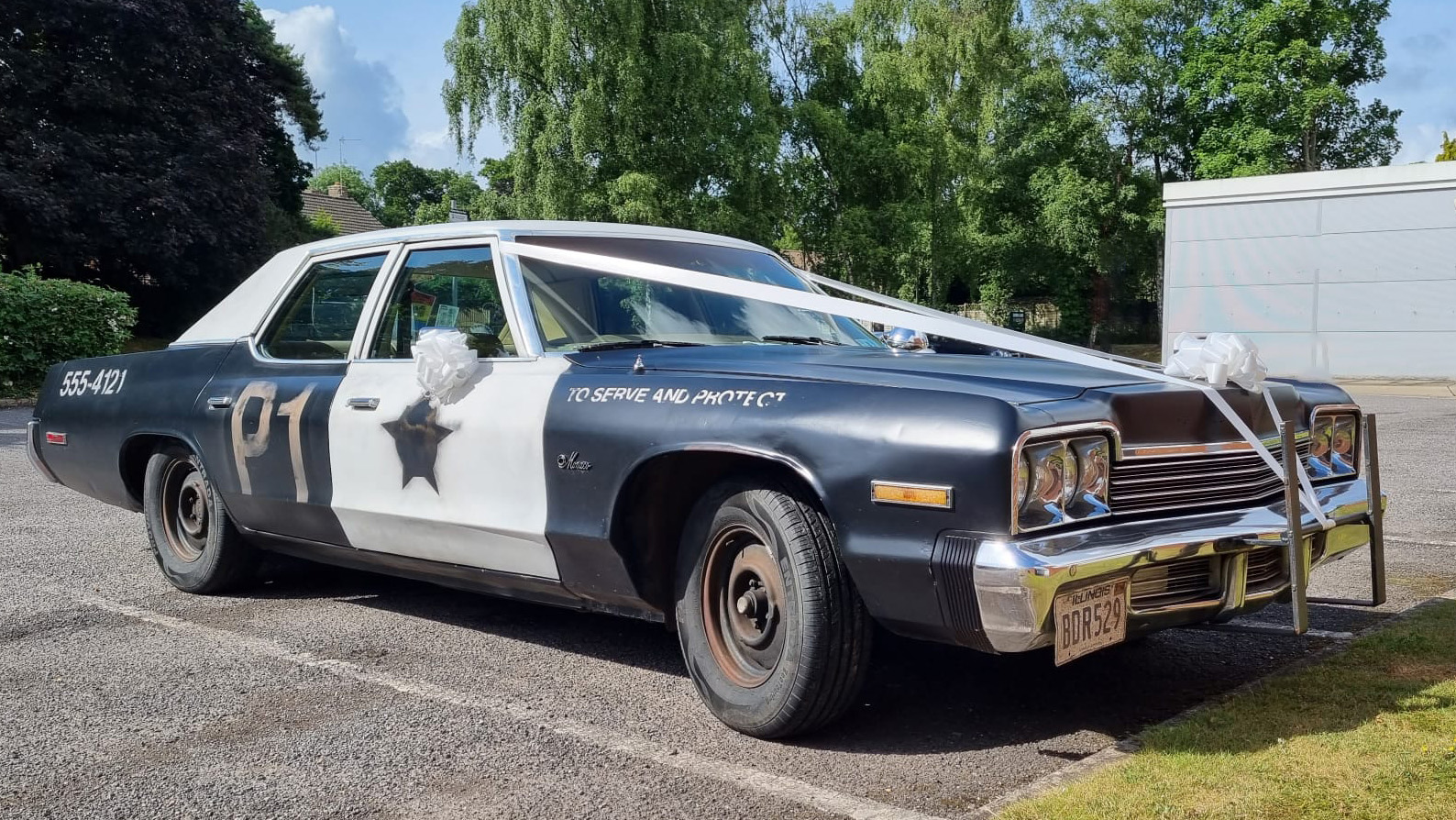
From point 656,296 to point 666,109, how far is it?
26686 millimetres

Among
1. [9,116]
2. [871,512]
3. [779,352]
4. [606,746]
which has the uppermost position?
[9,116]

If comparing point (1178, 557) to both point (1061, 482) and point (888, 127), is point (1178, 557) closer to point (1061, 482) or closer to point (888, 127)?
point (1061, 482)

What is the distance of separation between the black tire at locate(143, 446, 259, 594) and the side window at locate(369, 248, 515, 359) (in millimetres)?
1236

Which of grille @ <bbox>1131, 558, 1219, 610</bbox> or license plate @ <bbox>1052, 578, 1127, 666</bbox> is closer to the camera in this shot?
license plate @ <bbox>1052, 578, 1127, 666</bbox>

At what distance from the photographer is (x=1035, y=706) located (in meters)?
3.79

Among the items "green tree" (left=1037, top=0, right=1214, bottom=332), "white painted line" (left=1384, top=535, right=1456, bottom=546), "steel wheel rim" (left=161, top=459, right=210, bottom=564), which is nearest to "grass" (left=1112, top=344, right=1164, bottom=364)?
"green tree" (left=1037, top=0, right=1214, bottom=332)

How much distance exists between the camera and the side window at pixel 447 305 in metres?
4.36

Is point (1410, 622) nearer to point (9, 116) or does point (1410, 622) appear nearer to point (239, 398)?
point (239, 398)

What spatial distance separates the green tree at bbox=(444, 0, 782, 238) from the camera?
96.4ft

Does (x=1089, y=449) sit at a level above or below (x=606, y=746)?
above

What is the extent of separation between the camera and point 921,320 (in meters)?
3.89

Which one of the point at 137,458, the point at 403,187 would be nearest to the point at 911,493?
the point at 137,458

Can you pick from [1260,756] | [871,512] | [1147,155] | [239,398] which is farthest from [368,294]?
[1147,155]

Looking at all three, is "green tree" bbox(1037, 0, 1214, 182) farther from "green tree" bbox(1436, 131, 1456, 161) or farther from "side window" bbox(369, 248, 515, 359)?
"side window" bbox(369, 248, 515, 359)
